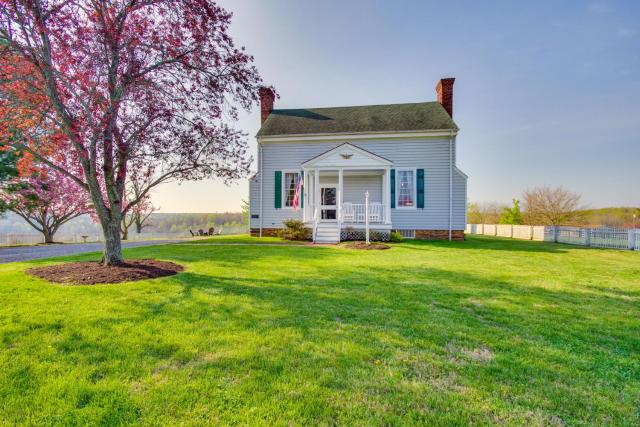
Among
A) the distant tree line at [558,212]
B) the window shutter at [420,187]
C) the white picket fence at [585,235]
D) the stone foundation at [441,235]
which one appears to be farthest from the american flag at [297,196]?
the distant tree line at [558,212]

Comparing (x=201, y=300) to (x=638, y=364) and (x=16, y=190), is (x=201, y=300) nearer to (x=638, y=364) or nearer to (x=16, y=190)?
(x=638, y=364)

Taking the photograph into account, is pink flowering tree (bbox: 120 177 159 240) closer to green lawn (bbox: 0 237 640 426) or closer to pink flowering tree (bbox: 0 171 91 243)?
pink flowering tree (bbox: 0 171 91 243)

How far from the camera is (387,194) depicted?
546 inches

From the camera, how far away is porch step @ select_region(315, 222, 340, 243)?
42.7ft

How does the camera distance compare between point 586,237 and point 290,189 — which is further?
point 290,189

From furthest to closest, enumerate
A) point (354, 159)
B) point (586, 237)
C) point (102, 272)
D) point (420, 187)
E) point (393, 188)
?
point (393, 188), point (420, 187), point (586, 237), point (354, 159), point (102, 272)

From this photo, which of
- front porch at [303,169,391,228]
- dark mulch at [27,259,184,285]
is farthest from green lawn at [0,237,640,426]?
front porch at [303,169,391,228]

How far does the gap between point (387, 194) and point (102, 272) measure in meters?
11.5

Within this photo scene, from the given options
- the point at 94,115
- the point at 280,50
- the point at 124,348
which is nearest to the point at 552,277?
the point at 124,348

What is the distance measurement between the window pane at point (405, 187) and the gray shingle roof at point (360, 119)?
7.79 ft

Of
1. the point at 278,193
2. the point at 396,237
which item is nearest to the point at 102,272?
the point at 278,193

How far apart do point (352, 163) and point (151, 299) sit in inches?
424

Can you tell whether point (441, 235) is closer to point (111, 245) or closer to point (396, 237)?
Result: point (396, 237)

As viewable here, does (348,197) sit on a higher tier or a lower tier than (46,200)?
higher
